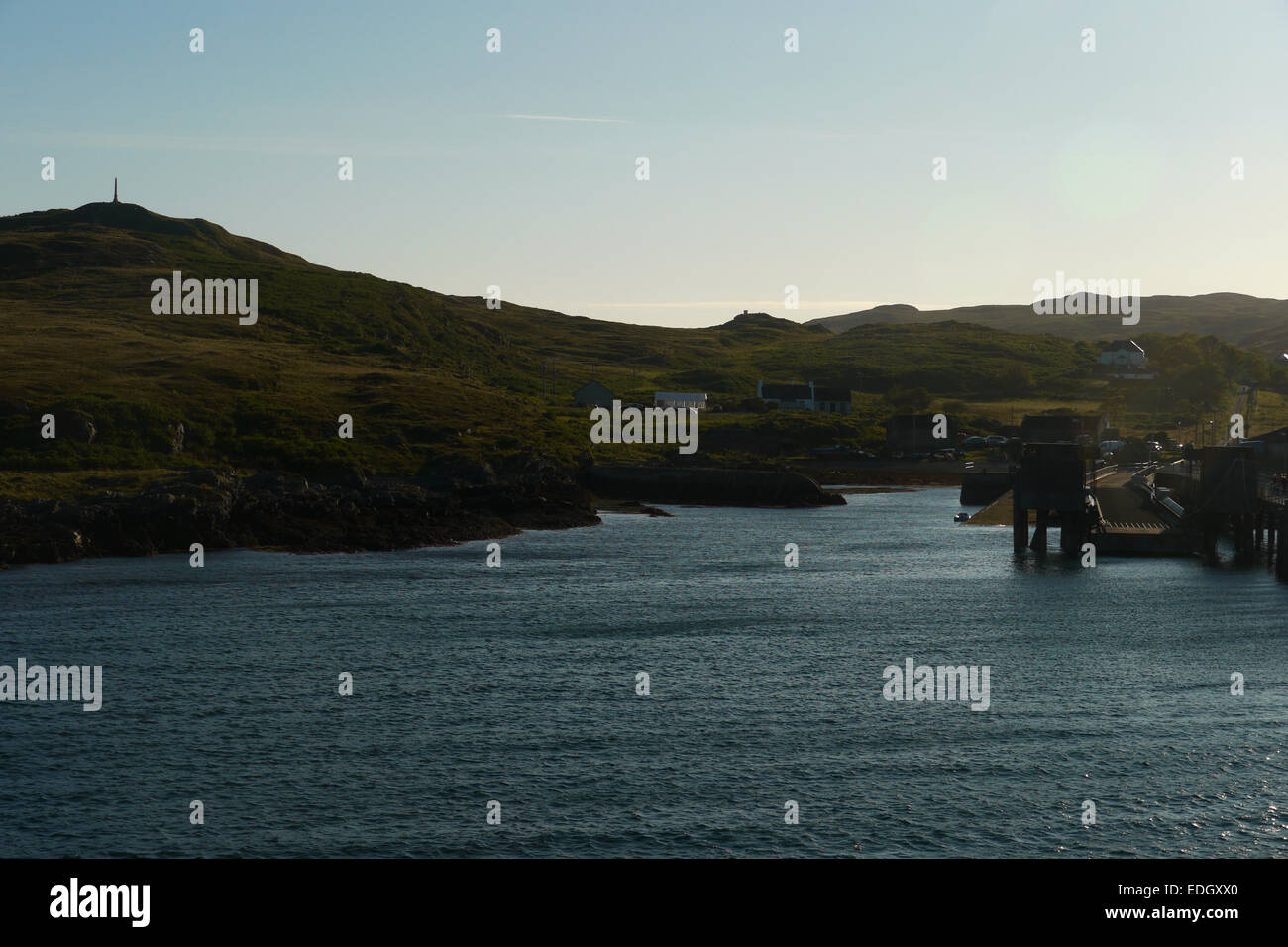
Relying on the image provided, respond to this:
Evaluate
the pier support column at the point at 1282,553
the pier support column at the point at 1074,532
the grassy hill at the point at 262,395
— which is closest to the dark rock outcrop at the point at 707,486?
the grassy hill at the point at 262,395

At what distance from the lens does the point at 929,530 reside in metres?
93.5

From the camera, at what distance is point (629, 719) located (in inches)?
1372

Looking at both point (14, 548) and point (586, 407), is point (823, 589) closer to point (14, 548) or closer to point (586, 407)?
point (14, 548)

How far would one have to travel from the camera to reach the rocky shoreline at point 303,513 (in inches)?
2736

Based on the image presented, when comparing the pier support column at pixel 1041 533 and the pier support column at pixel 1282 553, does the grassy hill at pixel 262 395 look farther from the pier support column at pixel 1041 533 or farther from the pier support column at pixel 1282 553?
the pier support column at pixel 1282 553

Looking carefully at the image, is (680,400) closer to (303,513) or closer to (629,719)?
(303,513)

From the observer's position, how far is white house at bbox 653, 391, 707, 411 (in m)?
180

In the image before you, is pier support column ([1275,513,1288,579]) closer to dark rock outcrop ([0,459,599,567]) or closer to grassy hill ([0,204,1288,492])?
dark rock outcrop ([0,459,599,567])

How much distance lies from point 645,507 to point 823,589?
1944 inches

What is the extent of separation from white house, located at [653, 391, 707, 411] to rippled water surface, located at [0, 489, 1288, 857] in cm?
11572

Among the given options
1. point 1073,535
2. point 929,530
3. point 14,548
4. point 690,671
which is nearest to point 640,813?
point 690,671

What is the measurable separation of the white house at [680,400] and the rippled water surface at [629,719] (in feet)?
380

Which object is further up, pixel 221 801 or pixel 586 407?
pixel 586 407

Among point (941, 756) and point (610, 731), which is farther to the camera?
point (610, 731)
